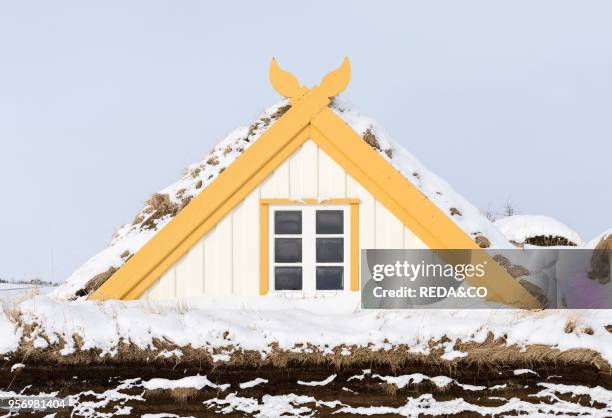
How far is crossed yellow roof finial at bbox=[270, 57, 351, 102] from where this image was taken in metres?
9.30

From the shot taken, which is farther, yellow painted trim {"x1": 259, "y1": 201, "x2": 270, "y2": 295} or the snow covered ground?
yellow painted trim {"x1": 259, "y1": 201, "x2": 270, "y2": 295}

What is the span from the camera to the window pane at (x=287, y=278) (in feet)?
30.3

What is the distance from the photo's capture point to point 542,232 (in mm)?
19078

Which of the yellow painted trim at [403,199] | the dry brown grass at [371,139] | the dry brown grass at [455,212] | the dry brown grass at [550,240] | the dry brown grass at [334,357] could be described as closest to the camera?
the dry brown grass at [334,357]

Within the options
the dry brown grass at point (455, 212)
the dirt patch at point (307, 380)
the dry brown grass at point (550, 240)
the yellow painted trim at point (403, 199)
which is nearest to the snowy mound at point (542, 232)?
the dry brown grass at point (550, 240)

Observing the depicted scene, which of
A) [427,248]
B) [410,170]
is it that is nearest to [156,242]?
[427,248]

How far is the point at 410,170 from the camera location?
36.7ft

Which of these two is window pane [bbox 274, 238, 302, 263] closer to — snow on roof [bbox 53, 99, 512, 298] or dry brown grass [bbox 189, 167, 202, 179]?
snow on roof [bbox 53, 99, 512, 298]

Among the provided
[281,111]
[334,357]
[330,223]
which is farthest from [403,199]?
[281,111]

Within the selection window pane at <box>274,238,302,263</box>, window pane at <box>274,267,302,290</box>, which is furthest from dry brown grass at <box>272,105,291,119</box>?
window pane at <box>274,267,302,290</box>

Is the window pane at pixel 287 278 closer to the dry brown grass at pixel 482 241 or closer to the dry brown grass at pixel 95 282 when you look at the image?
the dry brown grass at pixel 95 282

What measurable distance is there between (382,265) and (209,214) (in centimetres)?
209

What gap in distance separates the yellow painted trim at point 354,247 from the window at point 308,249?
94 millimetres

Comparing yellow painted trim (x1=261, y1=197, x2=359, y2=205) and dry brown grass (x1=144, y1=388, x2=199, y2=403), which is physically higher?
yellow painted trim (x1=261, y1=197, x2=359, y2=205)
